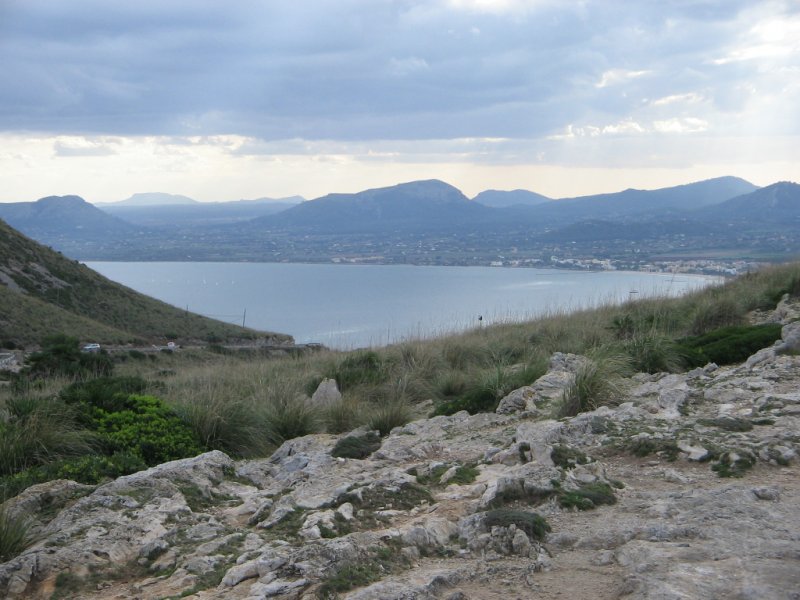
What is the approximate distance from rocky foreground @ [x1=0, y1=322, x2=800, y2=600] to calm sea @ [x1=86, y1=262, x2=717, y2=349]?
4019 centimetres

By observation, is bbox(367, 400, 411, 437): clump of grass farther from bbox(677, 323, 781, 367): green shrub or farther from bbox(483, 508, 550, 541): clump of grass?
bbox(677, 323, 781, 367): green shrub

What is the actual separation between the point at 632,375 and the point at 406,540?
529cm

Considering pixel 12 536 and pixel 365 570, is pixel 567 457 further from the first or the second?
pixel 12 536

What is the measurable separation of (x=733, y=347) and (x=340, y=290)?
107 metres

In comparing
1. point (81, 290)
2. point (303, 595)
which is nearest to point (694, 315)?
point (303, 595)

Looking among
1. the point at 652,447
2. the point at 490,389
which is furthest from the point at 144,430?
the point at 652,447

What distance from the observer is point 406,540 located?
350 centimetres

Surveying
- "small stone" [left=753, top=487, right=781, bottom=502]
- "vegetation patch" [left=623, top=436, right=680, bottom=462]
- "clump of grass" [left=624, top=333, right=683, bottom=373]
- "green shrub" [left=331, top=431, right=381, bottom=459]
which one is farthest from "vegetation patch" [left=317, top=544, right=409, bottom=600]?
"clump of grass" [left=624, top=333, right=683, bottom=373]

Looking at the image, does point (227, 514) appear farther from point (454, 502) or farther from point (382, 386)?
point (382, 386)

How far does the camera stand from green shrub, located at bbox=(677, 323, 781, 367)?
27.7ft

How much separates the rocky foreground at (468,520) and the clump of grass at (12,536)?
107 mm

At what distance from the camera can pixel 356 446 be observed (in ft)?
19.8

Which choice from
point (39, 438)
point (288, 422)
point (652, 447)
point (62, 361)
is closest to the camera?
point (652, 447)

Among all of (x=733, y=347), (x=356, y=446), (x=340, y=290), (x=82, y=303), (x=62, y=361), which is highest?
(x=733, y=347)
